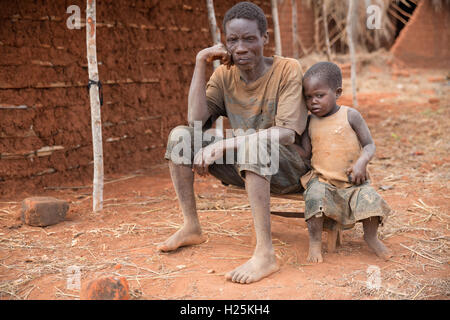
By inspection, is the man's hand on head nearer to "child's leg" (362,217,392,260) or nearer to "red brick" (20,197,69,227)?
"child's leg" (362,217,392,260)

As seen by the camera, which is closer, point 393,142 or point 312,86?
point 312,86

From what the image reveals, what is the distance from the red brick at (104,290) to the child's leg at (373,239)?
1510mm

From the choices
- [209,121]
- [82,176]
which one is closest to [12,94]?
[82,176]

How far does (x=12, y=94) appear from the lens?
15.0 ft

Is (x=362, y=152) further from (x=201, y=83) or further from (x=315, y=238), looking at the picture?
(x=201, y=83)

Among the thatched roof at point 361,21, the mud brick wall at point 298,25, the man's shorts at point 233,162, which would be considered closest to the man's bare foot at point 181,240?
the man's shorts at point 233,162

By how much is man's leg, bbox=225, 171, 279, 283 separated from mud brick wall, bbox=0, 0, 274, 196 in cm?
306

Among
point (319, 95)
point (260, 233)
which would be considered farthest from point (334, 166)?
point (260, 233)

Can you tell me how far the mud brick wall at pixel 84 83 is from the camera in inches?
180

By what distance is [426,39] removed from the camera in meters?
12.7

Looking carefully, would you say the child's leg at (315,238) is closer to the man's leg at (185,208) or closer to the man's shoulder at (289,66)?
the man's leg at (185,208)

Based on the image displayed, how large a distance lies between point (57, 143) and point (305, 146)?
3.07 m

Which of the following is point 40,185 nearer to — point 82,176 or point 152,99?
point 82,176

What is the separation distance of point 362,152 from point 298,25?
1064 cm
